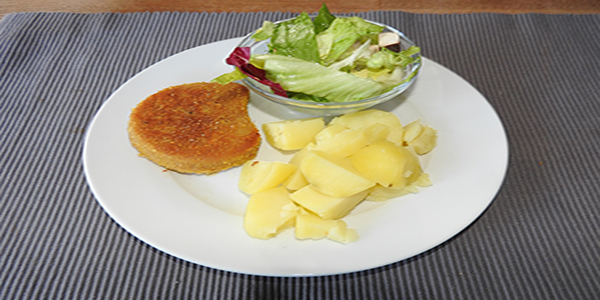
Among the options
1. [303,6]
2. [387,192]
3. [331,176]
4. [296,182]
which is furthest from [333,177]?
[303,6]

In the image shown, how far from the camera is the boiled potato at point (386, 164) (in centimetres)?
168

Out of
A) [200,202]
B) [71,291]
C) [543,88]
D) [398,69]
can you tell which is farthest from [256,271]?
[543,88]

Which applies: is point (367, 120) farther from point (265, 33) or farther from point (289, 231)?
point (265, 33)

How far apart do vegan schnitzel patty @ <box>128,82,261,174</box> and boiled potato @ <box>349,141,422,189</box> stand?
0.54m

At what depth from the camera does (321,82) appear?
6.96 ft

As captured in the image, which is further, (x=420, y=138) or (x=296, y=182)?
(x=420, y=138)

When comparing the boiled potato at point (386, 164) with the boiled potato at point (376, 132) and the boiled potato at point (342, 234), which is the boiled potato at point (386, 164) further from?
the boiled potato at point (342, 234)

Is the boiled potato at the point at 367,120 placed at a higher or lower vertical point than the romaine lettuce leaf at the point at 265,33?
lower

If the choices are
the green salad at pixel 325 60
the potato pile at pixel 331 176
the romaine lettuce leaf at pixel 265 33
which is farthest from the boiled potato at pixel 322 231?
the romaine lettuce leaf at pixel 265 33

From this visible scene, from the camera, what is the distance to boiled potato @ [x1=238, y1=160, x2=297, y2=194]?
67.9 inches

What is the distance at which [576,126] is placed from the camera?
2.28 metres

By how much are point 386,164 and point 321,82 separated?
64cm

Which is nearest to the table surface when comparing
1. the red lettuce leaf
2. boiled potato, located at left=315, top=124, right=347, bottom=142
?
the red lettuce leaf

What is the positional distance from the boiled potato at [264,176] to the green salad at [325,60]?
1.65 feet
